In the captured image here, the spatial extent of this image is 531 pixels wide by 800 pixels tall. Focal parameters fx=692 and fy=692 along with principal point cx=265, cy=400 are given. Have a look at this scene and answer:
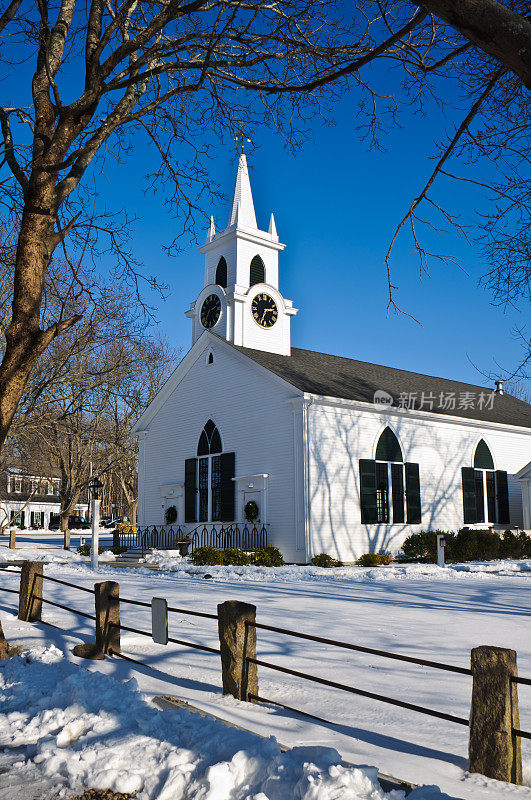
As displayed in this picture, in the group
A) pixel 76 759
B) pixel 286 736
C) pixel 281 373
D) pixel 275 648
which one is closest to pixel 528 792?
pixel 286 736

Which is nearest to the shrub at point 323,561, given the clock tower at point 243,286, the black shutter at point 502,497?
the clock tower at point 243,286

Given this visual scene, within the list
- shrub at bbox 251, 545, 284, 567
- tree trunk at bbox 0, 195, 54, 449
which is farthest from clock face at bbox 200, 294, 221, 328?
tree trunk at bbox 0, 195, 54, 449

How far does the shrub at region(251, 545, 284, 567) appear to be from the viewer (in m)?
20.0

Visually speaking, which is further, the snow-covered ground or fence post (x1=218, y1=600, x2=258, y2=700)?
fence post (x1=218, y1=600, x2=258, y2=700)

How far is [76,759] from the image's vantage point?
473cm

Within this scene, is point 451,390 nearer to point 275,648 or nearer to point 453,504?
point 453,504

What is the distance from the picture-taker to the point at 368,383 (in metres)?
26.7

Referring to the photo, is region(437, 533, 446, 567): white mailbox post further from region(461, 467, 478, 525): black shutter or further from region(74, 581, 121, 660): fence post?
region(74, 581, 121, 660): fence post

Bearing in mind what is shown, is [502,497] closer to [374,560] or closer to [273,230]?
[374,560]

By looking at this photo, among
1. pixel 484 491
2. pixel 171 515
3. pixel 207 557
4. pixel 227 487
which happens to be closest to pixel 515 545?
pixel 484 491

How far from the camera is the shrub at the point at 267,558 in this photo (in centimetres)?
2005

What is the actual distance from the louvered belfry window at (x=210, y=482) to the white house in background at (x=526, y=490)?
10.9 m

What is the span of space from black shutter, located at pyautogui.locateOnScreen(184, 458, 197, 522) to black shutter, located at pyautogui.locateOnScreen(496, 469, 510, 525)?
40.0ft

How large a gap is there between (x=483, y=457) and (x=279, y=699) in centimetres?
2271
